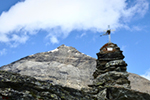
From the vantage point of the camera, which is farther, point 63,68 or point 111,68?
point 63,68

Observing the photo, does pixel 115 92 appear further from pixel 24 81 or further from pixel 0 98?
pixel 0 98

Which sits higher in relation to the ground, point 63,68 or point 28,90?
point 63,68

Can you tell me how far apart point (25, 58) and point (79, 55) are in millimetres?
34173

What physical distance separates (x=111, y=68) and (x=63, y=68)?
9063 cm

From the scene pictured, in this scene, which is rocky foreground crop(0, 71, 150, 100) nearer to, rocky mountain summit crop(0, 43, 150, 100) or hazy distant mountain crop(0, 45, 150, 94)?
rocky mountain summit crop(0, 43, 150, 100)

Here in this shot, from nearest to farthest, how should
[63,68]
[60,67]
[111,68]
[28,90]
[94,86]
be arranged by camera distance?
[28,90]
[94,86]
[111,68]
[63,68]
[60,67]

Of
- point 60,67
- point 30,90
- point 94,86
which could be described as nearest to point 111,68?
point 94,86

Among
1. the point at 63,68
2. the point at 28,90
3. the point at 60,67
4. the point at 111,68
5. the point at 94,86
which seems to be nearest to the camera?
the point at 28,90

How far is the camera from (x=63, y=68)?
362 ft

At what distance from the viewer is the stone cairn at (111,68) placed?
1897 centimetres

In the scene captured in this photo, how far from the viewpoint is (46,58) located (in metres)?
123

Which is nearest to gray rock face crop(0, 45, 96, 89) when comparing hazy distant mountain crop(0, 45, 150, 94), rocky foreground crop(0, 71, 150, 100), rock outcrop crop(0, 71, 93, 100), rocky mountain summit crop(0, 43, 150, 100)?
hazy distant mountain crop(0, 45, 150, 94)

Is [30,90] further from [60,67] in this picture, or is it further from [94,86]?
[60,67]

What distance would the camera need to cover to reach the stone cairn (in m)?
19.0
